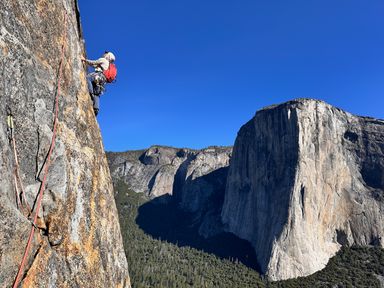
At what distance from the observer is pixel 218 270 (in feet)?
364

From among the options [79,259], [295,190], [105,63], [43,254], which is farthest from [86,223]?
[295,190]

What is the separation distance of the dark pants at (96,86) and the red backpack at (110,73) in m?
0.27

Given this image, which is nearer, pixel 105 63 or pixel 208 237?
pixel 105 63

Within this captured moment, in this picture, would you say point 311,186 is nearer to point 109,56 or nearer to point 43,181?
point 109,56

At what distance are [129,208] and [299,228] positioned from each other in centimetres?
10610

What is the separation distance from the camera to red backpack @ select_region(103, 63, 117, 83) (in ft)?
41.8

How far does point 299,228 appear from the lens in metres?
99.2

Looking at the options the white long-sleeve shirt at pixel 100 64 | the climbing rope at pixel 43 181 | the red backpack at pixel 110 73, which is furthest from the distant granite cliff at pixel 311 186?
the climbing rope at pixel 43 181

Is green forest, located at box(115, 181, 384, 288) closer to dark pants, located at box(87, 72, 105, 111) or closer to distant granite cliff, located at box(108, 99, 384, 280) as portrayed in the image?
distant granite cliff, located at box(108, 99, 384, 280)

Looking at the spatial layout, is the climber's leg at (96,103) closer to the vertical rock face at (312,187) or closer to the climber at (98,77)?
the climber at (98,77)

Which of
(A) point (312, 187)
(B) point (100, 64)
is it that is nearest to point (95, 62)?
(B) point (100, 64)

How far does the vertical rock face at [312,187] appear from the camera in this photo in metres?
99.8

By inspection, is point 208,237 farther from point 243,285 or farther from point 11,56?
point 11,56

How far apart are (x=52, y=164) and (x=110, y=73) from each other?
5.45 metres
